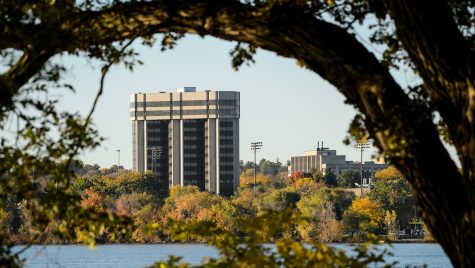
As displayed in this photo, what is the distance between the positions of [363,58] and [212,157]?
608 ft

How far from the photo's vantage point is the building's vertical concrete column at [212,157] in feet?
627

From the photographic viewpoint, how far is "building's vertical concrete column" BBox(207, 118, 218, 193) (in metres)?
191

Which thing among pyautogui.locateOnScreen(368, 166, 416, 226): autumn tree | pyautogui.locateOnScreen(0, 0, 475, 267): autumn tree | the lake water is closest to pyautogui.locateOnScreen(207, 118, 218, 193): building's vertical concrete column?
the lake water

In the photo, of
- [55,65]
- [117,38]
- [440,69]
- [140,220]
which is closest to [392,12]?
[440,69]

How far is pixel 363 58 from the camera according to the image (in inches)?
296

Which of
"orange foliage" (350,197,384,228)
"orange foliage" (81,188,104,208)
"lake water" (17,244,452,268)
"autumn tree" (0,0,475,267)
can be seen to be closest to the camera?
"autumn tree" (0,0,475,267)

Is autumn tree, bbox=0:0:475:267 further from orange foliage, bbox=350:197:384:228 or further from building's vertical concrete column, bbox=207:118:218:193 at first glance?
building's vertical concrete column, bbox=207:118:218:193

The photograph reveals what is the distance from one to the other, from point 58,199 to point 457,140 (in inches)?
97.3

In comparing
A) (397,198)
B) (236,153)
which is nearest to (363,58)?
(397,198)

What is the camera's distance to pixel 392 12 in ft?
24.6

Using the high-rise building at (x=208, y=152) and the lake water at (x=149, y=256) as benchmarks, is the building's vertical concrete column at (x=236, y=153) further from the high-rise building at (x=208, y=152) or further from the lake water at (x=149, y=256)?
the lake water at (x=149, y=256)

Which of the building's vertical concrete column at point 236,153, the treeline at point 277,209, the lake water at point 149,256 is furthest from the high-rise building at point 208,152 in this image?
the treeline at point 277,209

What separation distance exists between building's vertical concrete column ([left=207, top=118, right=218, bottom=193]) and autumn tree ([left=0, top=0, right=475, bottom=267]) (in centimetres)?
18113

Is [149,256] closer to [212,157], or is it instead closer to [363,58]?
[212,157]
